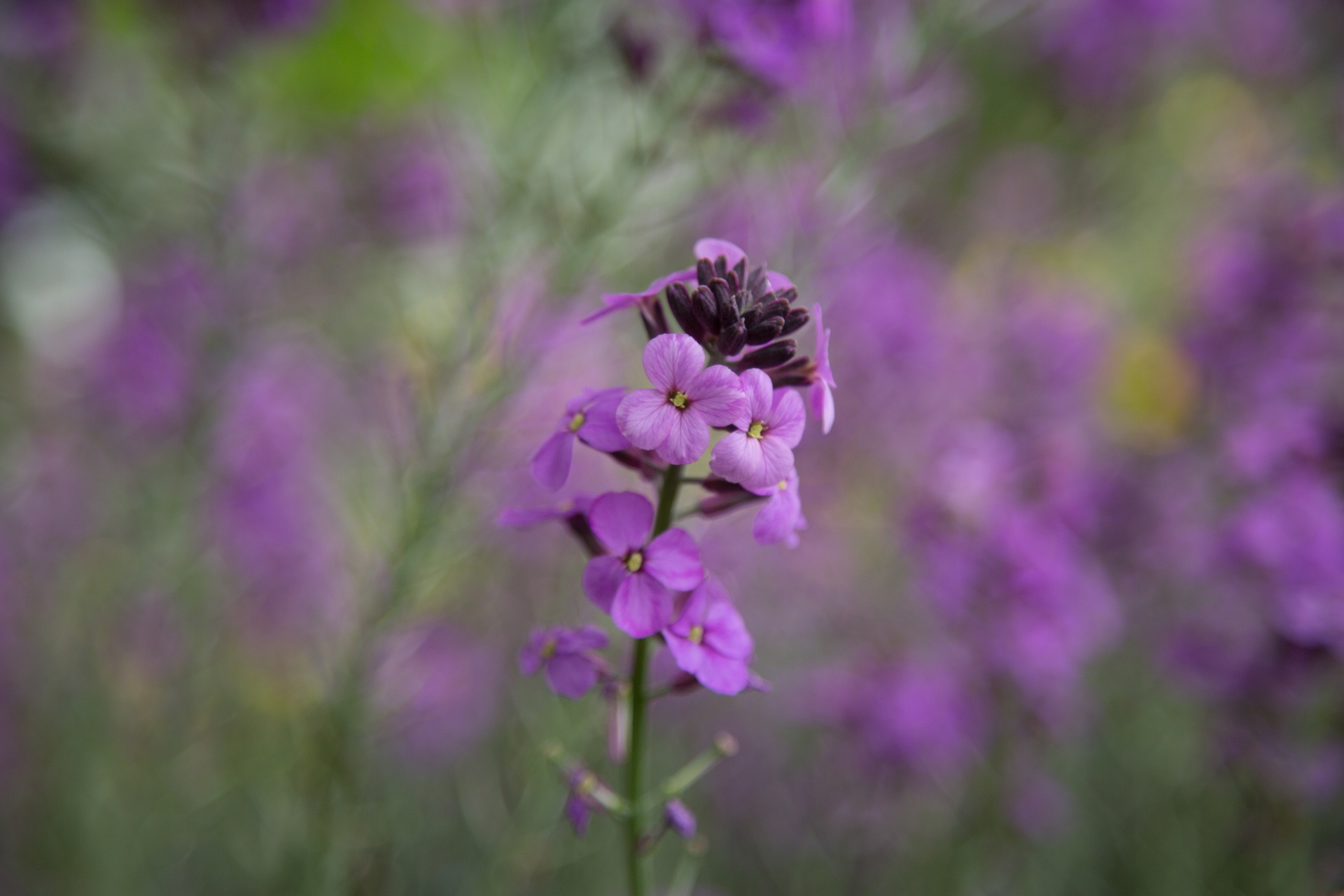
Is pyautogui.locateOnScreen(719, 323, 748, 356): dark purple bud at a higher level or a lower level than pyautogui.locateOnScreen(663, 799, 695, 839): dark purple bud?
higher

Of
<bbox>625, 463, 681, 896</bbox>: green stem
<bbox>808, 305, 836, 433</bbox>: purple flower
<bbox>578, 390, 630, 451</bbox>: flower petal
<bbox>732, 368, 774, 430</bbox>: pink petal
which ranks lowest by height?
<bbox>625, 463, 681, 896</bbox>: green stem

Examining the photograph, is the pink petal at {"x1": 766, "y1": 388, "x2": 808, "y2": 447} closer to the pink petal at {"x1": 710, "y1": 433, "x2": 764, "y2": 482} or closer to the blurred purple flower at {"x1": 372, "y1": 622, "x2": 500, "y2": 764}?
the pink petal at {"x1": 710, "y1": 433, "x2": 764, "y2": 482}

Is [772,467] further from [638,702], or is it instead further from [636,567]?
[638,702]

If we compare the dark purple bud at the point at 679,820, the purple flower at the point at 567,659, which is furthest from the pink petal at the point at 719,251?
the dark purple bud at the point at 679,820

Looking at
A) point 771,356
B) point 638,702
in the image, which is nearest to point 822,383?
point 771,356

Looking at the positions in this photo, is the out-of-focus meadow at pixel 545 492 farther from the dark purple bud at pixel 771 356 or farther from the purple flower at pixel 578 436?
the dark purple bud at pixel 771 356

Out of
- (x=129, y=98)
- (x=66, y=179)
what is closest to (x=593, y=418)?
(x=66, y=179)

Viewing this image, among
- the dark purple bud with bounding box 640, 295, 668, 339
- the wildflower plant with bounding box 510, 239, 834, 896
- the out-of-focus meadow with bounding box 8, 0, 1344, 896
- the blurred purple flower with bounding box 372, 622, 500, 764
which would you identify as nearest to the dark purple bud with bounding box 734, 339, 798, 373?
the wildflower plant with bounding box 510, 239, 834, 896
